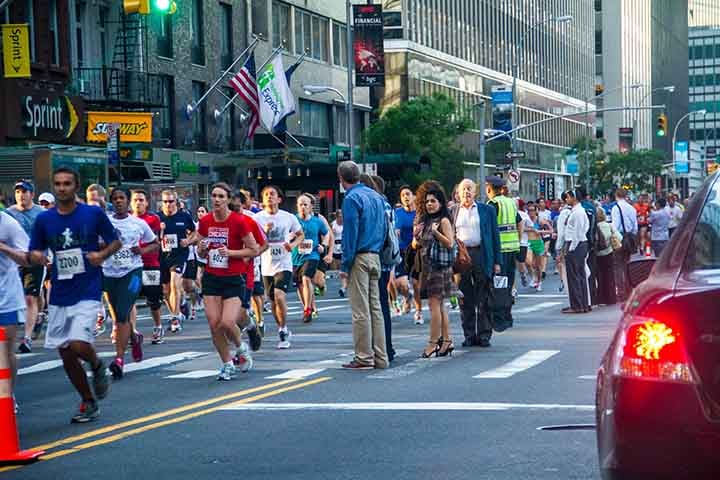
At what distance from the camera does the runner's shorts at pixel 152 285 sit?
60.8ft

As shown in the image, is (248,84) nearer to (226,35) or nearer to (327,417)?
(226,35)

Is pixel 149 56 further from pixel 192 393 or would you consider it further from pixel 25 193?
pixel 192 393

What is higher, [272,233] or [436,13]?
[436,13]

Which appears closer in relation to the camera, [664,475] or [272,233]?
[664,475]

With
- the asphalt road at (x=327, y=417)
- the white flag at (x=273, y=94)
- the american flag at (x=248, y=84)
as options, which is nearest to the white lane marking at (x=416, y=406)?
the asphalt road at (x=327, y=417)

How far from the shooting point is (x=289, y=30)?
182 ft

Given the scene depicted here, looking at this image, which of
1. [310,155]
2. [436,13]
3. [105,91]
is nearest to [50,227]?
[105,91]

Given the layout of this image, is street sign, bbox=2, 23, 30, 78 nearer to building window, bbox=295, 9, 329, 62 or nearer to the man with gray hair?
the man with gray hair

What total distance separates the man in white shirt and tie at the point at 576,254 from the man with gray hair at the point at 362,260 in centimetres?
885

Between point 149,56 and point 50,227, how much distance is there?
32436 mm

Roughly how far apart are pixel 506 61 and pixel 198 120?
156 feet

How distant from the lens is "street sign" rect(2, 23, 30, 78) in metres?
31.6

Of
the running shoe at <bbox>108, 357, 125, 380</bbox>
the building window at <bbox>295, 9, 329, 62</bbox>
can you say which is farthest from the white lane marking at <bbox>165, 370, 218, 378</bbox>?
the building window at <bbox>295, 9, 329, 62</bbox>

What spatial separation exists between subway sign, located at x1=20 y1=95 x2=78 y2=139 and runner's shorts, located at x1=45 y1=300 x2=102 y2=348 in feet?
78.1
